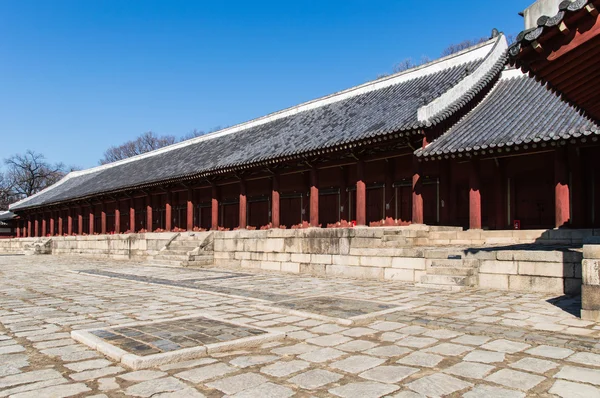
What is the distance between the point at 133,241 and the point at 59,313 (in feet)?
53.4

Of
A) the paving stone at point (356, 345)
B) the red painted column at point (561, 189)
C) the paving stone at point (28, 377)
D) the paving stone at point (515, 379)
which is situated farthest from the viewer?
the red painted column at point (561, 189)

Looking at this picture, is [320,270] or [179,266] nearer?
[320,270]

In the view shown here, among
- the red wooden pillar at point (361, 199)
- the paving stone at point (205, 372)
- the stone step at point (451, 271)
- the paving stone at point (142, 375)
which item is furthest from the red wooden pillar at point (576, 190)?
the paving stone at point (142, 375)

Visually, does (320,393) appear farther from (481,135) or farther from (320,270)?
(481,135)

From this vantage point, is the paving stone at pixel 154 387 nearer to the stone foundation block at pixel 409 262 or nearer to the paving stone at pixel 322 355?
the paving stone at pixel 322 355

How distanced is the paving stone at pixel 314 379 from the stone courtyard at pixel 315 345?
0.02m

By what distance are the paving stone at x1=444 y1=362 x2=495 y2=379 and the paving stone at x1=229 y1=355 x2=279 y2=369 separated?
5.02ft

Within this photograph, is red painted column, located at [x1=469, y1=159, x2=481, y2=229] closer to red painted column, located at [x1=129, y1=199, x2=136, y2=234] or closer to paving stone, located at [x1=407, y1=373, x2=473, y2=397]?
paving stone, located at [x1=407, y1=373, x2=473, y2=397]

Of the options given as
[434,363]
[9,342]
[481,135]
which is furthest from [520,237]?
[9,342]

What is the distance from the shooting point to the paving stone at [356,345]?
4647mm

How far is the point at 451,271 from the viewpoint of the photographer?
30.7 feet

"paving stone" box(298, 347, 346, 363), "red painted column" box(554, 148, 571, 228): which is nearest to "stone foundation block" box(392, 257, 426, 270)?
"red painted column" box(554, 148, 571, 228)

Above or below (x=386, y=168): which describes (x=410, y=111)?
above

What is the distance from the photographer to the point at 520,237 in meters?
12.7
